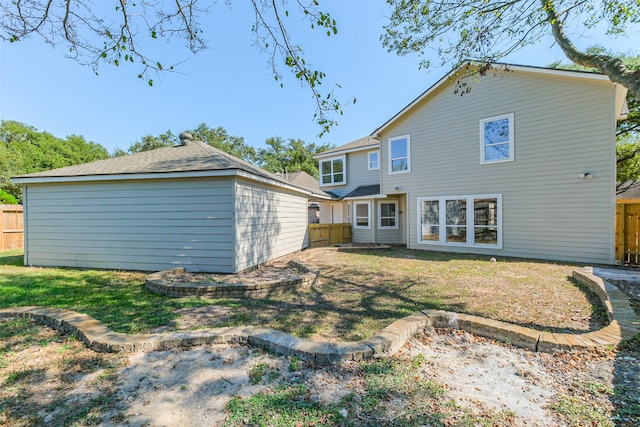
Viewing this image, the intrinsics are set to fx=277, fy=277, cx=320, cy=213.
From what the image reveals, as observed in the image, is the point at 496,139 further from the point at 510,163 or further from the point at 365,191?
the point at 365,191

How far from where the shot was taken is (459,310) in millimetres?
4453

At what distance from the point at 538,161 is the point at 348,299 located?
331 inches

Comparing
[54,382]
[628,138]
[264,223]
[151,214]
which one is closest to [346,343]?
[54,382]

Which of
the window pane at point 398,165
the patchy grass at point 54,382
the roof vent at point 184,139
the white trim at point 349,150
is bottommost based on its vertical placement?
the patchy grass at point 54,382

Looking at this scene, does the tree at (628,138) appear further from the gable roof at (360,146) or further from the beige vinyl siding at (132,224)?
the beige vinyl siding at (132,224)

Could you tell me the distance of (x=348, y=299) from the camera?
206 inches

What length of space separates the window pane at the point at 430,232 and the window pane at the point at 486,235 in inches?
58.3

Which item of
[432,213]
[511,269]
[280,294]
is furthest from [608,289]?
[432,213]

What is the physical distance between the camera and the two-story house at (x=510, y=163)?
26.7ft

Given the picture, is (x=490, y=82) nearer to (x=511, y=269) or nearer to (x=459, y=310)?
(x=511, y=269)

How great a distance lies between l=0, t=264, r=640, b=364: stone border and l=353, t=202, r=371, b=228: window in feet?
36.5

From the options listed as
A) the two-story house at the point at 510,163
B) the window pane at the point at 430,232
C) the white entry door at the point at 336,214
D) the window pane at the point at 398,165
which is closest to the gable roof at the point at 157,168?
the two-story house at the point at 510,163

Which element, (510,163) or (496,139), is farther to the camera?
(496,139)

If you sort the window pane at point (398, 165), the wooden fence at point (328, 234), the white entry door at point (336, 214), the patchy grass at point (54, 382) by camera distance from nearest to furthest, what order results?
1. the patchy grass at point (54, 382)
2. the window pane at point (398, 165)
3. the wooden fence at point (328, 234)
4. the white entry door at point (336, 214)
